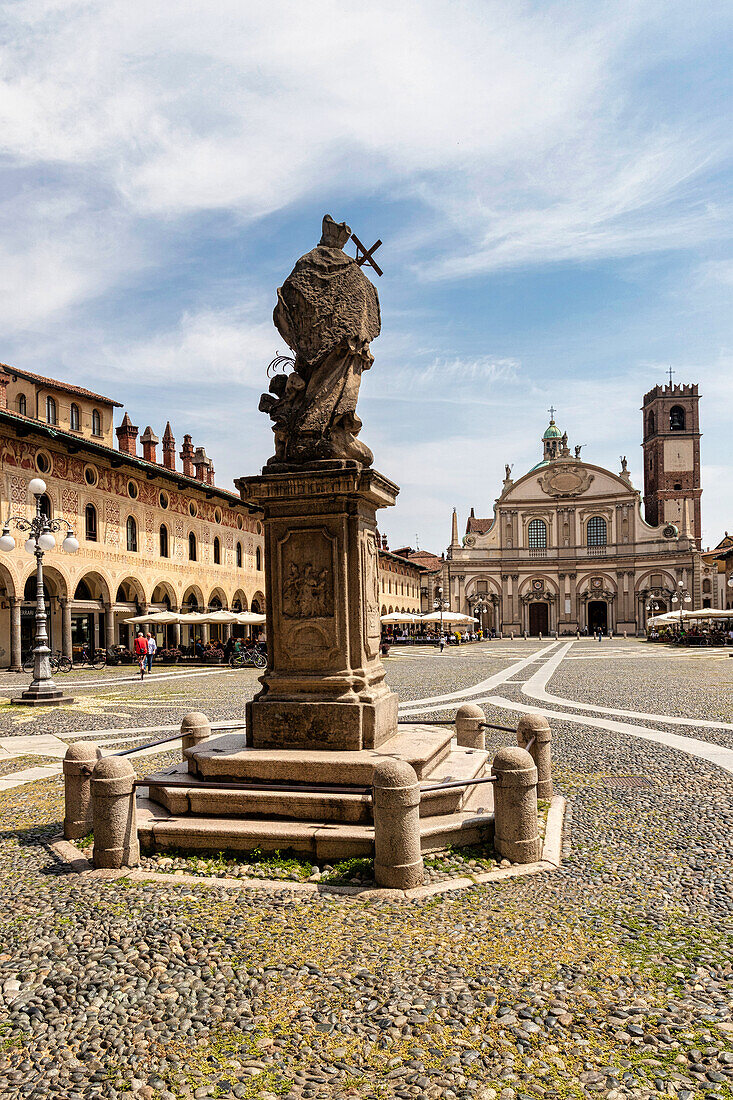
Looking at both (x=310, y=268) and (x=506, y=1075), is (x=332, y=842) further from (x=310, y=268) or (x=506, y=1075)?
(x=310, y=268)

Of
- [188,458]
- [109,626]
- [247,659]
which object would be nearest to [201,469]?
[188,458]

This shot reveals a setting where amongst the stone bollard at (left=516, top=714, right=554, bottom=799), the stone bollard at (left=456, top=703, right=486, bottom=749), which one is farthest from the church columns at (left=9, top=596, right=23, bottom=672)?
the stone bollard at (left=516, top=714, right=554, bottom=799)

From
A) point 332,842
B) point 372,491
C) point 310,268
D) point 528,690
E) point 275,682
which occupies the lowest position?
point 528,690

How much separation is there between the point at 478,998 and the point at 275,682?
3407 millimetres

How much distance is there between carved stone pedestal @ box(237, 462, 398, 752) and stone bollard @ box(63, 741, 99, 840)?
1349 mm

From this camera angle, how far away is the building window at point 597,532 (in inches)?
3098

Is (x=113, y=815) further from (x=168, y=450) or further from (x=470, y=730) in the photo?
(x=168, y=450)

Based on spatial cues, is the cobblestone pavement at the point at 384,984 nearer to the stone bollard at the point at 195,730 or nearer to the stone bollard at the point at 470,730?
the stone bollard at the point at 195,730

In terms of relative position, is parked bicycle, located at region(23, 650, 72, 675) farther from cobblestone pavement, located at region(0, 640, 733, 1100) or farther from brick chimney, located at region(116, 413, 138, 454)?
cobblestone pavement, located at region(0, 640, 733, 1100)

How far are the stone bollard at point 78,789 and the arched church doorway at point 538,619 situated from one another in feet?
251

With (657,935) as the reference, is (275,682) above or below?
above

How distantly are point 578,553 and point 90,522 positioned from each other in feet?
193

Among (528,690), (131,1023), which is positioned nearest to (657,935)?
(131,1023)

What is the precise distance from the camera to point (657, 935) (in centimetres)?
419
